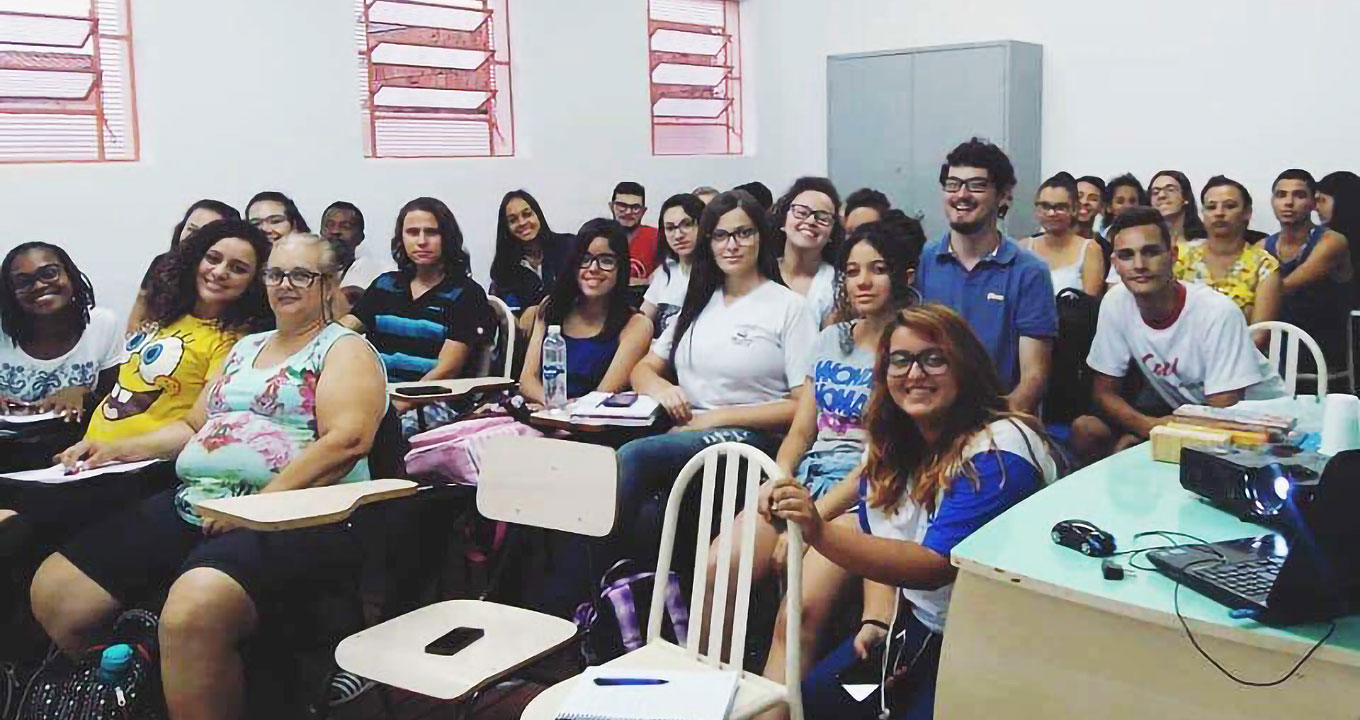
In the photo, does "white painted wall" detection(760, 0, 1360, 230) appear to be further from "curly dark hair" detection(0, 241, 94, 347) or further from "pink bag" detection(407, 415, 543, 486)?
"curly dark hair" detection(0, 241, 94, 347)

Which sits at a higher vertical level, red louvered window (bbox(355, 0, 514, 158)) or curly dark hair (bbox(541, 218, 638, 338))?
red louvered window (bbox(355, 0, 514, 158))

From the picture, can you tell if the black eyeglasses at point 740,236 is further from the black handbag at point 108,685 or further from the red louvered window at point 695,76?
the red louvered window at point 695,76

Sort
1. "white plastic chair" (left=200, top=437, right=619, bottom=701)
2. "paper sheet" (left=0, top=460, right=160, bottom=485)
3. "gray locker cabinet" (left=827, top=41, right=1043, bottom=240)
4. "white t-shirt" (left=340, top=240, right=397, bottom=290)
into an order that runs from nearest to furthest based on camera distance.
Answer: "white plastic chair" (left=200, top=437, right=619, bottom=701)
"paper sheet" (left=0, top=460, right=160, bottom=485)
"white t-shirt" (left=340, top=240, right=397, bottom=290)
"gray locker cabinet" (left=827, top=41, right=1043, bottom=240)

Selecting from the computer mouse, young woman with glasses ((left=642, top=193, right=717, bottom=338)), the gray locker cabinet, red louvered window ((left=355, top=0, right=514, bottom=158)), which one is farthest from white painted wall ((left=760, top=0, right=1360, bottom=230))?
the computer mouse

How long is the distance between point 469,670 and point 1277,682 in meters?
1.35

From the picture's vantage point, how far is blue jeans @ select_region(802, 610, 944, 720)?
1976mm

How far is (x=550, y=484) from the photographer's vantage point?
8.21 feet

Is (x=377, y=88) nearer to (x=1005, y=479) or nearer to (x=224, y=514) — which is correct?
(x=224, y=514)

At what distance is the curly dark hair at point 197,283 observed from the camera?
122 inches

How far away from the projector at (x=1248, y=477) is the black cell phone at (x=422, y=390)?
219cm

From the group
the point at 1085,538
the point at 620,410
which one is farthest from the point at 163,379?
the point at 1085,538

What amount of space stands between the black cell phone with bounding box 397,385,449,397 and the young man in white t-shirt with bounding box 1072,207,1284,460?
1.91 meters

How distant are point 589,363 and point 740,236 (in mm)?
696

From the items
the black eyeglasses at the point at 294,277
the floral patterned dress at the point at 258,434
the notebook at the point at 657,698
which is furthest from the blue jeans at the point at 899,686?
the black eyeglasses at the point at 294,277
